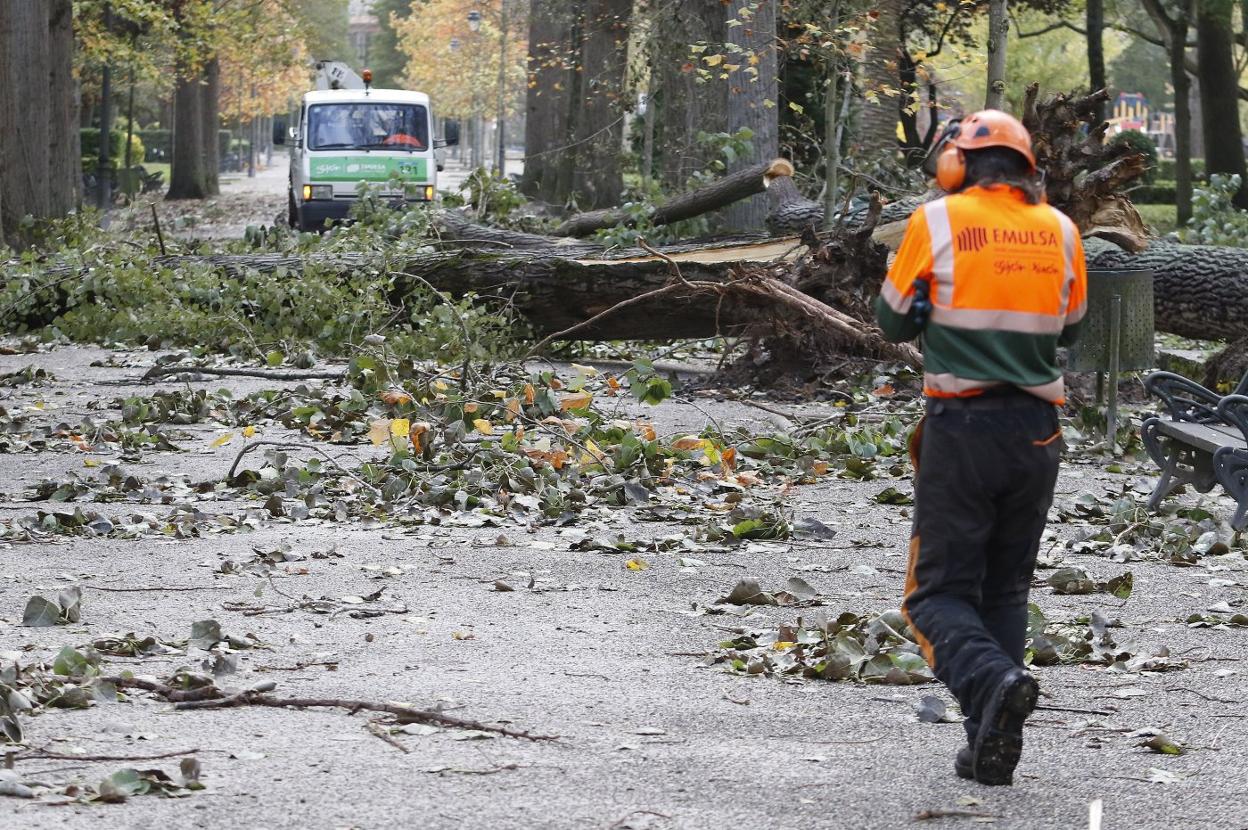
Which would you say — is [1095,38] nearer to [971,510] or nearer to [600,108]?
[600,108]

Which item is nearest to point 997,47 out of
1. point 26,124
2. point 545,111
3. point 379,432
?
point 379,432

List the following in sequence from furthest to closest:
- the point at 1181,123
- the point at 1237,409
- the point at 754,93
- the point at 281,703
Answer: the point at 1181,123 → the point at 754,93 → the point at 1237,409 → the point at 281,703

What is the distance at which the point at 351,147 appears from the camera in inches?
1144

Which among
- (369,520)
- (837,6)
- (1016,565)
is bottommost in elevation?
(369,520)

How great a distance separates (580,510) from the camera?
8484 mm

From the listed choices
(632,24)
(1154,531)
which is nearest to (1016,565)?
(1154,531)

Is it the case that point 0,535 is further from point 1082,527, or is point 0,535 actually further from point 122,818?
point 1082,527

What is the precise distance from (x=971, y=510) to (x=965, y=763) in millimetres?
639

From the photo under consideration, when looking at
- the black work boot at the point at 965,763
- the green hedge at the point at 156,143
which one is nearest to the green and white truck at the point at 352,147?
the black work boot at the point at 965,763

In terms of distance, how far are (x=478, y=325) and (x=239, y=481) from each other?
4534 millimetres

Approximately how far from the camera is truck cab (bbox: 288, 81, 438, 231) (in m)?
28.3

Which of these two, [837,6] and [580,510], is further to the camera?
[837,6]

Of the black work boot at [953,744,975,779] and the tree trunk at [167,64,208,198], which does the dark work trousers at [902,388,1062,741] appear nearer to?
the black work boot at [953,744,975,779]

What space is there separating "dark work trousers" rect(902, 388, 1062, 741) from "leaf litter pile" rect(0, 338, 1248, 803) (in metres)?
0.57
